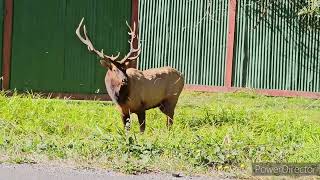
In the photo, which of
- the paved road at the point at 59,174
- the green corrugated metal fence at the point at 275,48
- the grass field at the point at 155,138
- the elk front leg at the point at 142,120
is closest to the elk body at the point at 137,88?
the elk front leg at the point at 142,120

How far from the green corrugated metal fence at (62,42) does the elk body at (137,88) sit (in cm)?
552

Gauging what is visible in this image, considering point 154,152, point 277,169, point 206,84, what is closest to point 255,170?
point 277,169

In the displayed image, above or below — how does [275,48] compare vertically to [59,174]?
above

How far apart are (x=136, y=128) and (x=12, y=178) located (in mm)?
4493

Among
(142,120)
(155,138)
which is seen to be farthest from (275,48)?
(155,138)

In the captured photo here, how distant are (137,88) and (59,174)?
4.48 m

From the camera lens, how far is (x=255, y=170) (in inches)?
231

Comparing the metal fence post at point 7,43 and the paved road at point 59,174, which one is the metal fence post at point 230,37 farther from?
the paved road at point 59,174

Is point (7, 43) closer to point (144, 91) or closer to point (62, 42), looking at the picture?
point (62, 42)

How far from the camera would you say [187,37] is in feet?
54.0

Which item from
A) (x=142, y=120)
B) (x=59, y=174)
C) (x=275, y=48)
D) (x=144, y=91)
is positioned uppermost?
(x=275, y=48)

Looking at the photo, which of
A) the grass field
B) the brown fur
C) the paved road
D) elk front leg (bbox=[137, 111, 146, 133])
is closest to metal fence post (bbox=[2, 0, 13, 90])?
the grass field

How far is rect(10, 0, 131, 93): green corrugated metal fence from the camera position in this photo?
15.6m

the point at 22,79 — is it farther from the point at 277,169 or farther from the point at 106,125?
the point at 277,169
